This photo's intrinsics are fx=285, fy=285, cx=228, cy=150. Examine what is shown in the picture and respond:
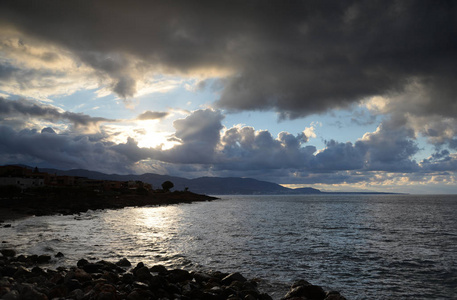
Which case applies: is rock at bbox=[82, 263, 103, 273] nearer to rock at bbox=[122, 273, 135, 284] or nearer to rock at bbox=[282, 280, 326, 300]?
rock at bbox=[122, 273, 135, 284]

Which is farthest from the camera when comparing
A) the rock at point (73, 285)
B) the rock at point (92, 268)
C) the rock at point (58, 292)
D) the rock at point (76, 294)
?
the rock at point (92, 268)

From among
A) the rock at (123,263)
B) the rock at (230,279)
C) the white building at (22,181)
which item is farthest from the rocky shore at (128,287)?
the white building at (22,181)

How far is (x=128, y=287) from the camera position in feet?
48.6

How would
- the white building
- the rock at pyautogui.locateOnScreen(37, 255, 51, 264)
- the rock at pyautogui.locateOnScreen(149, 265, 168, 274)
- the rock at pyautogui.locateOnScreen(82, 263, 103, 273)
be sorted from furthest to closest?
the white building
the rock at pyautogui.locateOnScreen(37, 255, 51, 264)
the rock at pyautogui.locateOnScreen(149, 265, 168, 274)
the rock at pyautogui.locateOnScreen(82, 263, 103, 273)

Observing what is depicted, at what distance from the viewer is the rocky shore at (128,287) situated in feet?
40.1

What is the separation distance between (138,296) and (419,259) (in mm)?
24426

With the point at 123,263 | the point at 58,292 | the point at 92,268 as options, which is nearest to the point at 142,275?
the point at 92,268

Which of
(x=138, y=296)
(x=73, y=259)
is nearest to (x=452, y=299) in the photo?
(x=138, y=296)

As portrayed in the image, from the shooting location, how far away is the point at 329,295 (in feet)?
46.3

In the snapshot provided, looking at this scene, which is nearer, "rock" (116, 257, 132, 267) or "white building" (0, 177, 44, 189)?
"rock" (116, 257, 132, 267)

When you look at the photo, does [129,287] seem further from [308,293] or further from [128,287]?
[308,293]

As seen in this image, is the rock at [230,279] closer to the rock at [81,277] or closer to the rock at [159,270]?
the rock at [159,270]

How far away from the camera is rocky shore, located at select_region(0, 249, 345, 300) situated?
12.2 metres

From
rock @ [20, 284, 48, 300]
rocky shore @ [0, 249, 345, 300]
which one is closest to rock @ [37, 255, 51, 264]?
rocky shore @ [0, 249, 345, 300]
